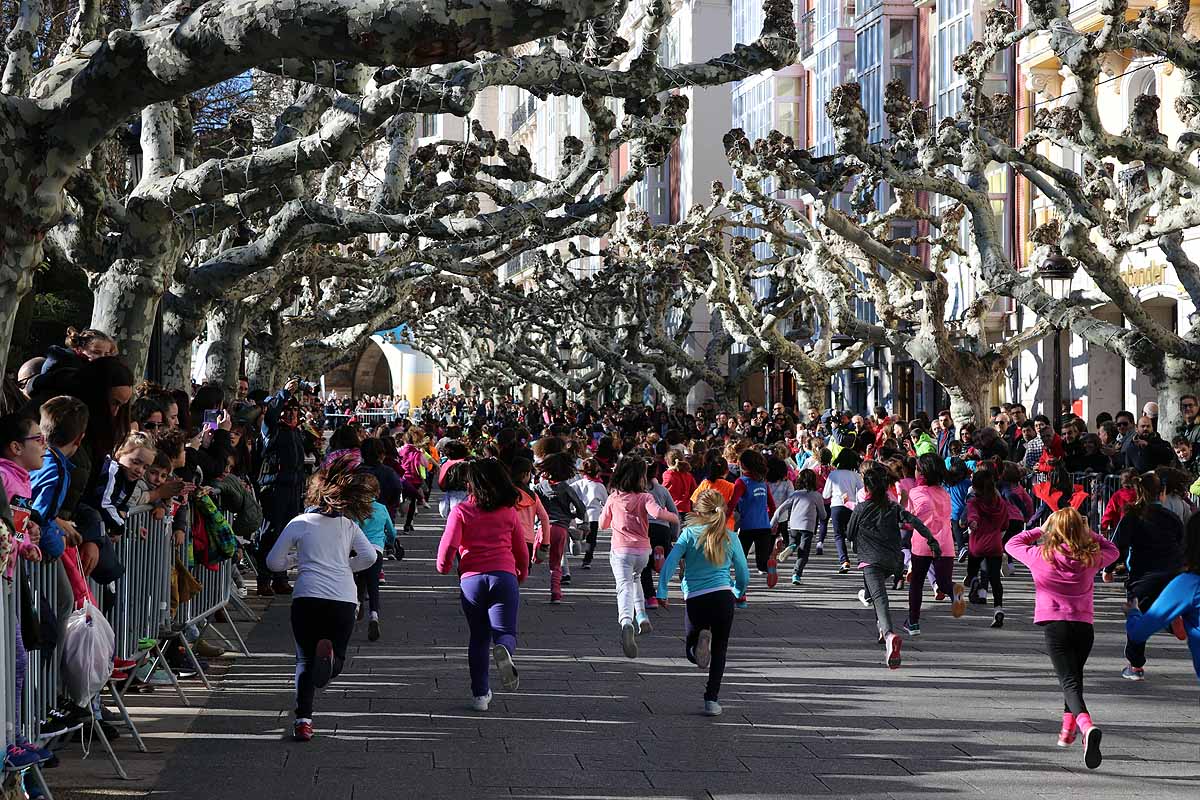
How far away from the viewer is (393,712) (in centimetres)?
952

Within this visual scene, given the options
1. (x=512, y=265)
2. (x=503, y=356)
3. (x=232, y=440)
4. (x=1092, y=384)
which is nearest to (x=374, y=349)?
(x=512, y=265)

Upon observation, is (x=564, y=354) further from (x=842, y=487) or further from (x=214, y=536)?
(x=214, y=536)

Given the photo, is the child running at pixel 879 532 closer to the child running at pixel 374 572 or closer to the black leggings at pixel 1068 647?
the black leggings at pixel 1068 647

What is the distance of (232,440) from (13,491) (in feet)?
24.5

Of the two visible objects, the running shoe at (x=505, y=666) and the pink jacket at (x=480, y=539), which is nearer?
the running shoe at (x=505, y=666)

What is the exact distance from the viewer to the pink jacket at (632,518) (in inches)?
506

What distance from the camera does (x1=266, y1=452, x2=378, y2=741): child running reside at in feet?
28.3

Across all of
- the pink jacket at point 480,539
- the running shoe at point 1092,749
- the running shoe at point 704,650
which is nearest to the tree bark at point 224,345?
the pink jacket at point 480,539

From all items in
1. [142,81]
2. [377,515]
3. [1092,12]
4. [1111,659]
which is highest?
[1092,12]

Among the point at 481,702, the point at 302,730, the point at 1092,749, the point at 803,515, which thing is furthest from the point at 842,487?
the point at 302,730

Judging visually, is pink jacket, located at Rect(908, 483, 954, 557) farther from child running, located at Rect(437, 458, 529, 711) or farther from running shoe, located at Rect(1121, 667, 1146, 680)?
child running, located at Rect(437, 458, 529, 711)

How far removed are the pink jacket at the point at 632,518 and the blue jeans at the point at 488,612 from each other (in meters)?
3.02

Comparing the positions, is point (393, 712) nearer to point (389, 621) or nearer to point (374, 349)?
point (389, 621)

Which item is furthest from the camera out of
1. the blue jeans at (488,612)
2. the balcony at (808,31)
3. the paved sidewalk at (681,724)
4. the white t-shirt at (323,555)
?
the balcony at (808,31)
